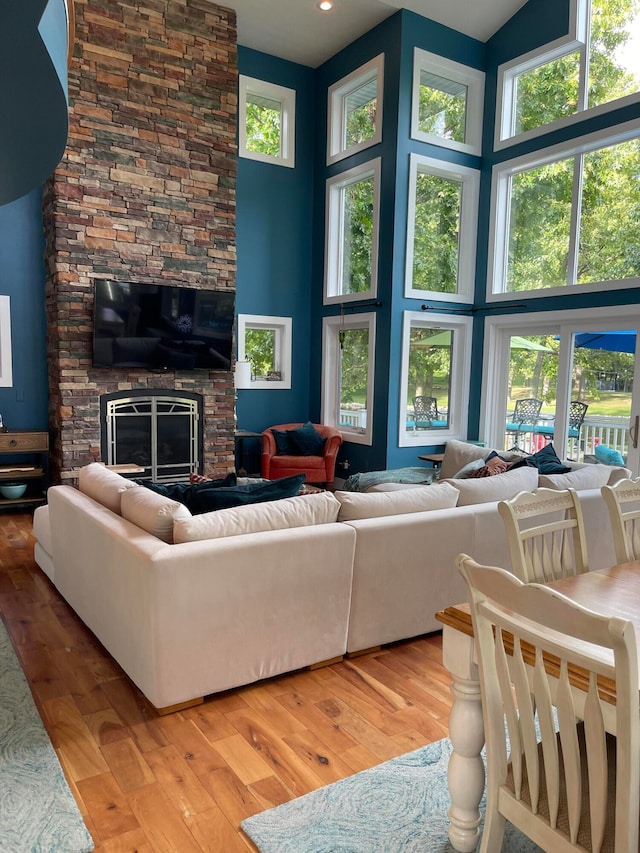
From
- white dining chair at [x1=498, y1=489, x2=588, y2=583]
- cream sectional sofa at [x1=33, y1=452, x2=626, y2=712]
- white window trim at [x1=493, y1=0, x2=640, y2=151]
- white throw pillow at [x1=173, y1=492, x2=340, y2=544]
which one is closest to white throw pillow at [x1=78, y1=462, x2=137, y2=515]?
cream sectional sofa at [x1=33, y1=452, x2=626, y2=712]

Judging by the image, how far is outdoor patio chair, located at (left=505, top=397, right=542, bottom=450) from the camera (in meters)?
6.64

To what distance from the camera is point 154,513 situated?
2.73 m

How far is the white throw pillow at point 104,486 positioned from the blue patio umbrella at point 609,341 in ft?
14.8

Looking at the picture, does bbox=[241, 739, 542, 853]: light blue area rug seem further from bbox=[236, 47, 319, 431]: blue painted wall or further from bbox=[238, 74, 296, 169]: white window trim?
bbox=[238, 74, 296, 169]: white window trim

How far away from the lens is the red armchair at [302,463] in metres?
6.91

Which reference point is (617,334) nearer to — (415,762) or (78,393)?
(415,762)

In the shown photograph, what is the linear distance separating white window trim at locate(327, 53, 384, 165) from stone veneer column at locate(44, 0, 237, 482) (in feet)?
4.32

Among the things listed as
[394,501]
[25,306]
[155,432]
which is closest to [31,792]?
[394,501]

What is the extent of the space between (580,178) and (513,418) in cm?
247

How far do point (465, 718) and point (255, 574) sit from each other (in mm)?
1137

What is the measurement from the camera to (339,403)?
7770mm

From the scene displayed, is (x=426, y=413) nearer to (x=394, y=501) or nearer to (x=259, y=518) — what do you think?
(x=394, y=501)

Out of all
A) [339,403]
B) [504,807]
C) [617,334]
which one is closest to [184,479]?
[339,403]

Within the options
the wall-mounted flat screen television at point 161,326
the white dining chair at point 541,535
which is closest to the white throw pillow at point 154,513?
the white dining chair at point 541,535
